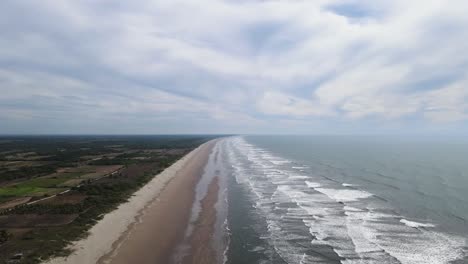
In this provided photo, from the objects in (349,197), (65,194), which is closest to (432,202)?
(349,197)

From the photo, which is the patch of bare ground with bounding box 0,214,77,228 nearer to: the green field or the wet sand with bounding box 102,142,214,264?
the wet sand with bounding box 102,142,214,264

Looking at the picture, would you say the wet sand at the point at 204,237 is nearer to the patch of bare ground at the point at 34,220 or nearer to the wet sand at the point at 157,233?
the wet sand at the point at 157,233

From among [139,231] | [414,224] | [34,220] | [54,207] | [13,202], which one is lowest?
[139,231]

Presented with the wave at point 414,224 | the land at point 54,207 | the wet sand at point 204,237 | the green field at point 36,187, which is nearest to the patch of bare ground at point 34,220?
the land at point 54,207

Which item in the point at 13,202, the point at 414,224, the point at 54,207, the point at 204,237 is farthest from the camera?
the point at 13,202

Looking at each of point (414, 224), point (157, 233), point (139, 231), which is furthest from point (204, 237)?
point (414, 224)

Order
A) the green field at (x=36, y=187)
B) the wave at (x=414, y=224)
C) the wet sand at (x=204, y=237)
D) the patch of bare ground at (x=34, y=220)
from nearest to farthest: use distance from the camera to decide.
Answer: the wet sand at (x=204, y=237)
the patch of bare ground at (x=34, y=220)
the wave at (x=414, y=224)
the green field at (x=36, y=187)

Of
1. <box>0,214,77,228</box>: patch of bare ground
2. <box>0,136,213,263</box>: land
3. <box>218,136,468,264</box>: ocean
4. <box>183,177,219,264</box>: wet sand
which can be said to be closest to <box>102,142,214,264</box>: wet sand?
<box>0,136,213,263</box>: land

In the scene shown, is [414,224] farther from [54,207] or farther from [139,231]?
[54,207]
